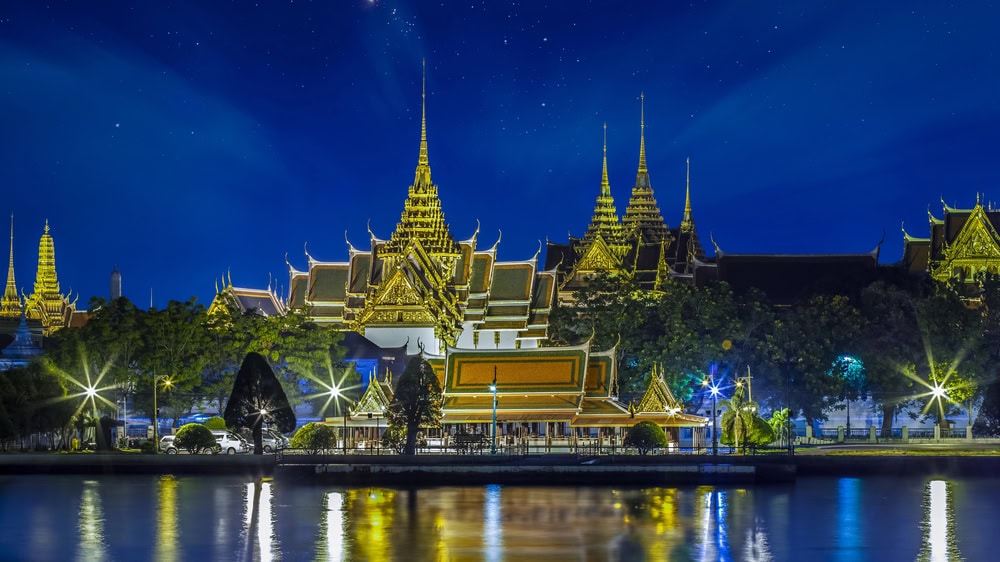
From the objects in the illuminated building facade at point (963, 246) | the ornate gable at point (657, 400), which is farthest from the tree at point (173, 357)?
the illuminated building facade at point (963, 246)

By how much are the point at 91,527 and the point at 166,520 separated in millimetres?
2042

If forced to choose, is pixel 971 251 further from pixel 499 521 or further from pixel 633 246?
pixel 499 521

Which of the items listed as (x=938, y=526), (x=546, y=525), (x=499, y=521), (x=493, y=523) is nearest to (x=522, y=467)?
(x=499, y=521)

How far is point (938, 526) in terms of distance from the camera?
138 feet

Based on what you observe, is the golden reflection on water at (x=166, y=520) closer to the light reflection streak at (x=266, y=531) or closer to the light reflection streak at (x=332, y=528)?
the light reflection streak at (x=266, y=531)

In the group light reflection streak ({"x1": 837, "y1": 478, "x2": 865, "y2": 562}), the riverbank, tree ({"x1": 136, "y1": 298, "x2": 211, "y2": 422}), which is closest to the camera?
light reflection streak ({"x1": 837, "y1": 478, "x2": 865, "y2": 562})

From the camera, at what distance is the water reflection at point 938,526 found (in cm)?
3716

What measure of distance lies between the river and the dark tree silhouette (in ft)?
10.8

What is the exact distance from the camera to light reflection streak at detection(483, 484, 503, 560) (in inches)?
1473

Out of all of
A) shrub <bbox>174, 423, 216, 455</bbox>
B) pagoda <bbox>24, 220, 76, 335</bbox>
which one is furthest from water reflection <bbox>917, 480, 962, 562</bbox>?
pagoda <bbox>24, 220, 76, 335</bbox>

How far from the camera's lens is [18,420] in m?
63.6

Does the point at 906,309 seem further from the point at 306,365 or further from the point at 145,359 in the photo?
the point at 145,359

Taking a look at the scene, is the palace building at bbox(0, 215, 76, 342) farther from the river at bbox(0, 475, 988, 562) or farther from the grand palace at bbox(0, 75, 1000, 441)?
the river at bbox(0, 475, 988, 562)

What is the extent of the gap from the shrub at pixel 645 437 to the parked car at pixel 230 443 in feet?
48.0
